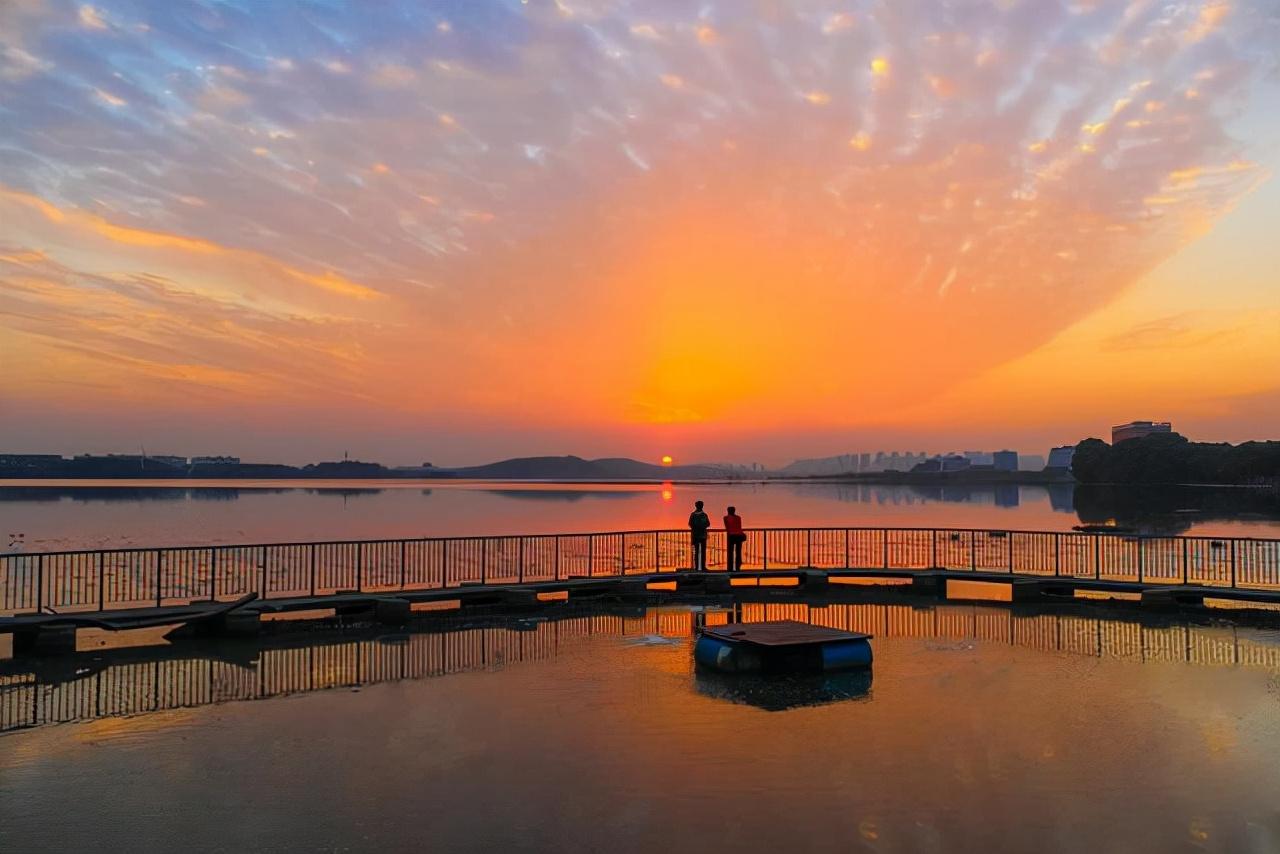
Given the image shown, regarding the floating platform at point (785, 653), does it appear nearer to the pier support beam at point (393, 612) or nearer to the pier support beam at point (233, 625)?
the pier support beam at point (393, 612)

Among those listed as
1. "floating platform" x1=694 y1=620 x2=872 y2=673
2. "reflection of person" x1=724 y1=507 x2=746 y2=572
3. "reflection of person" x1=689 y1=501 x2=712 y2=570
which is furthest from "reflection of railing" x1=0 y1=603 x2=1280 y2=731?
"reflection of person" x1=689 y1=501 x2=712 y2=570

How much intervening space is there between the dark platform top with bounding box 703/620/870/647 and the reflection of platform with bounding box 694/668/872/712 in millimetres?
545

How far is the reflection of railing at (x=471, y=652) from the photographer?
12.7 m

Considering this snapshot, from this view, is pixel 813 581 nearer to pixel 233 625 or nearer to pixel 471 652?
Answer: pixel 471 652

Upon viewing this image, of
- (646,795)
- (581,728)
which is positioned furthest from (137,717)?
(646,795)

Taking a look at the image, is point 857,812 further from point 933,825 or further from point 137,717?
point 137,717

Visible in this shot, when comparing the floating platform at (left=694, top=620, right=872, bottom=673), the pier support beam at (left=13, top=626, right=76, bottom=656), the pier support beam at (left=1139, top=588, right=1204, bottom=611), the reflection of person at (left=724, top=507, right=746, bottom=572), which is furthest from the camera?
the reflection of person at (left=724, top=507, right=746, bottom=572)

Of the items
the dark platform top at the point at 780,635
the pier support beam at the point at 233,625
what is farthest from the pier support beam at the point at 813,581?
the pier support beam at the point at 233,625

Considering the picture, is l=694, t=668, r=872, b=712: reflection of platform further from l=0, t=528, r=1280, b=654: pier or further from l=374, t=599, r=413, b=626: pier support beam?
l=0, t=528, r=1280, b=654: pier

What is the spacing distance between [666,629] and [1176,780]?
35.8ft

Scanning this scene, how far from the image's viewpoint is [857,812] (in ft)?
26.6

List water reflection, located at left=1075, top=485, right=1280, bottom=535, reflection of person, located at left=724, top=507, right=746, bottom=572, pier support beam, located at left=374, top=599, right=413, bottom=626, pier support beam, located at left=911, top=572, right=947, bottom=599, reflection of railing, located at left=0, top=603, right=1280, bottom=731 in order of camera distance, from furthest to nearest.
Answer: water reflection, located at left=1075, top=485, right=1280, bottom=535 < reflection of person, located at left=724, top=507, right=746, bottom=572 < pier support beam, located at left=911, top=572, right=947, bottom=599 < pier support beam, located at left=374, top=599, right=413, bottom=626 < reflection of railing, located at left=0, top=603, right=1280, bottom=731

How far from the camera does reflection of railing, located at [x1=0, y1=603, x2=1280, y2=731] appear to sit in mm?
12719

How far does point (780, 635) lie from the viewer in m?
14.7
